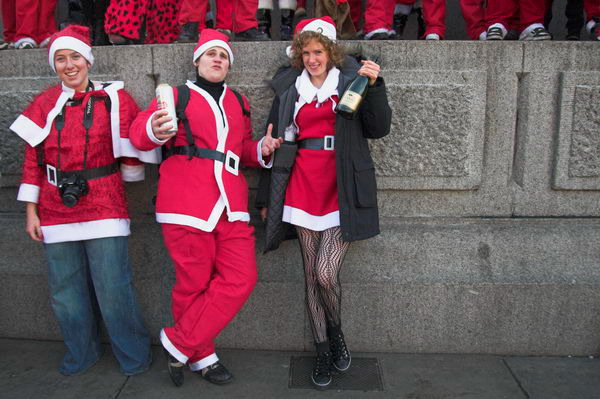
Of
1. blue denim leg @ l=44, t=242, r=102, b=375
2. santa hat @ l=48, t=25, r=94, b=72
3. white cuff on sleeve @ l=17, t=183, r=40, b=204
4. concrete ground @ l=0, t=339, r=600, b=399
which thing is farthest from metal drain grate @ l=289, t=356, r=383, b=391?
santa hat @ l=48, t=25, r=94, b=72

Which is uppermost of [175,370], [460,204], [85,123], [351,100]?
[351,100]

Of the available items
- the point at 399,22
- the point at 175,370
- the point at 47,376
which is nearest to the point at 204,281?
the point at 175,370

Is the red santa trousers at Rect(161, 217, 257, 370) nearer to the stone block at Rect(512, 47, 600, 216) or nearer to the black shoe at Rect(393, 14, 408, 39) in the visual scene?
the stone block at Rect(512, 47, 600, 216)

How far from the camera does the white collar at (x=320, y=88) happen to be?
2795 millimetres

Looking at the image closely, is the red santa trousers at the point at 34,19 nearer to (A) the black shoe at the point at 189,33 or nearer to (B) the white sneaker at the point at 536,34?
(A) the black shoe at the point at 189,33

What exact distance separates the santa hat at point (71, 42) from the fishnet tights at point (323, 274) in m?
1.56

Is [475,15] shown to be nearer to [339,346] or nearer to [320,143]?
[320,143]

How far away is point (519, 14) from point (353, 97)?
2180mm

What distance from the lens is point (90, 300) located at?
10.6 feet

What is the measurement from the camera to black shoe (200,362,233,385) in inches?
118

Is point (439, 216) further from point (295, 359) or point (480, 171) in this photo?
point (295, 359)

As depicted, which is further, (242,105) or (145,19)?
(145,19)

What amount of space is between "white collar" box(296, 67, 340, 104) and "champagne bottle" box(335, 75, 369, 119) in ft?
0.65

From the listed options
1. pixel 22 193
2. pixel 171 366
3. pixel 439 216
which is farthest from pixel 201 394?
pixel 439 216
